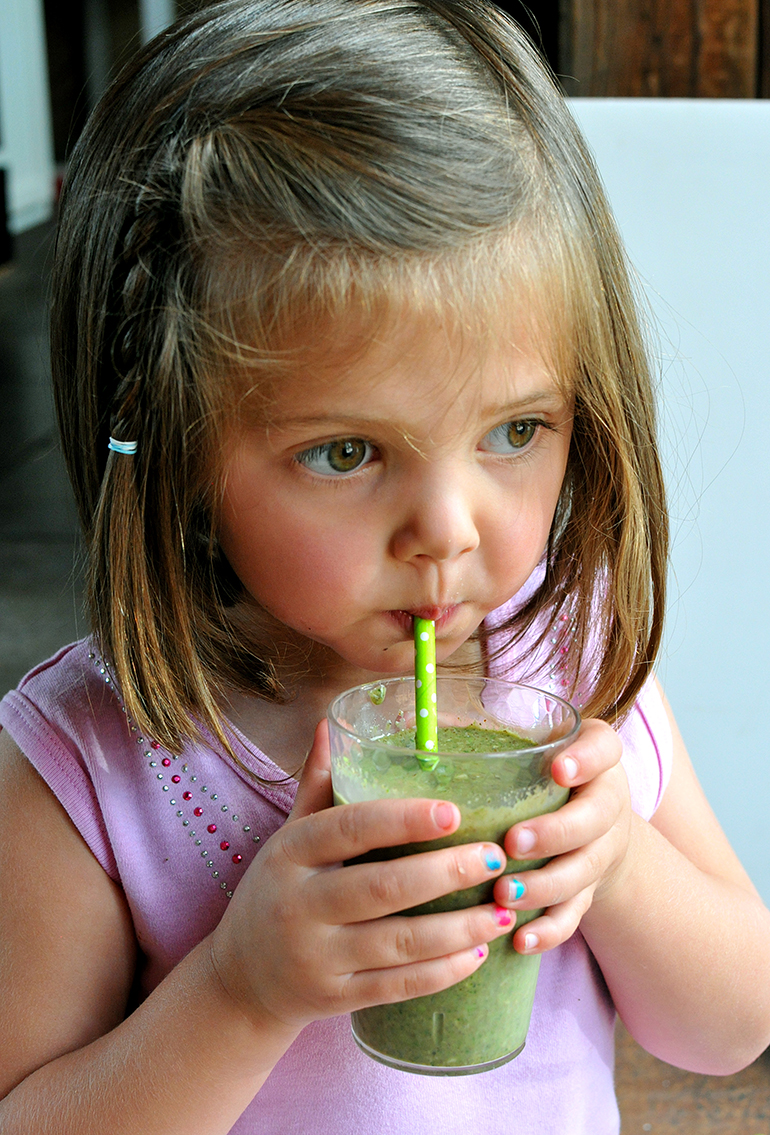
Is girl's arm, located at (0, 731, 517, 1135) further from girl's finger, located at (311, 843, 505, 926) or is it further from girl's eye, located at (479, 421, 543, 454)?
girl's eye, located at (479, 421, 543, 454)

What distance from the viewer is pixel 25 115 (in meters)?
7.33

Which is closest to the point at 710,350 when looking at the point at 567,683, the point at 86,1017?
the point at 567,683

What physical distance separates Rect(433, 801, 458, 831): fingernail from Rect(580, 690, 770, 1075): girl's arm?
0.82 ft

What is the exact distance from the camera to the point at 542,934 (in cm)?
73

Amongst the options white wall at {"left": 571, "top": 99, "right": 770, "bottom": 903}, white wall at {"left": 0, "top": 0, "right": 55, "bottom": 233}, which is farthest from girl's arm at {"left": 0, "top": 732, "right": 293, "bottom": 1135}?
white wall at {"left": 0, "top": 0, "right": 55, "bottom": 233}

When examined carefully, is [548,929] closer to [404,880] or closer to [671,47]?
[404,880]

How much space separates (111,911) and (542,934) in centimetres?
36

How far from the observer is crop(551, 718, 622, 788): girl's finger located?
2.32ft

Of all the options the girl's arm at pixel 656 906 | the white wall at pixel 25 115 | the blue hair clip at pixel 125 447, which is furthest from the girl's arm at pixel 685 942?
the white wall at pixel 25 115

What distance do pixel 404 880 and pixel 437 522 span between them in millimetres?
217

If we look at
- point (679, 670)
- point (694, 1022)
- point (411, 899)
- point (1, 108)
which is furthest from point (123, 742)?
point (1, 108)

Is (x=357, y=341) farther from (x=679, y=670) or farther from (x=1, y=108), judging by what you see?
(x=1, y=108)

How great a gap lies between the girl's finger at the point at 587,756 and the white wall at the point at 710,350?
2.07ft

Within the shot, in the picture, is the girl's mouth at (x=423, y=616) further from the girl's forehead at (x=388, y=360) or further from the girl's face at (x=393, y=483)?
the girl's forehead at (x=388, y=360)
